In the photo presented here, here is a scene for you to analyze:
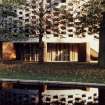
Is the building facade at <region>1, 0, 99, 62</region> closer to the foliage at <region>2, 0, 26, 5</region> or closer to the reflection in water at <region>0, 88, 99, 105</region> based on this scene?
the foliage at <region>2, 0, 26, 5</region>

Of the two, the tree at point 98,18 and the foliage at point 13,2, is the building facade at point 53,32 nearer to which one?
the foliage at point 13,2

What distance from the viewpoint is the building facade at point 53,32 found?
39656mm

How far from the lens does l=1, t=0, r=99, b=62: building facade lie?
39.7 meters

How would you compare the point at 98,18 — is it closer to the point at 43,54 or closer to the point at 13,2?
the point at 13,2

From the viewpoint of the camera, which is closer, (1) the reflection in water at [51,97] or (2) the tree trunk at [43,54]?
(1) the reflection in water at [51,97]

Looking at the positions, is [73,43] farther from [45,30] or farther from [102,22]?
[102,22]

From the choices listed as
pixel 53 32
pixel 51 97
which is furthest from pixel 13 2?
pixel 51 97

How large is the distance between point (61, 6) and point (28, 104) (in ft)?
77.0

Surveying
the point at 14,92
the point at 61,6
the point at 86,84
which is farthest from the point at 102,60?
the point at 14,92

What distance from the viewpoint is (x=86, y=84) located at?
22.5 m

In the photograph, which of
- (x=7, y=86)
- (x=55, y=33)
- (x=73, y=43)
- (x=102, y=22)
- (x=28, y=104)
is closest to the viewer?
(x=28, y=104)

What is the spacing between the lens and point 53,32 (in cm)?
4297

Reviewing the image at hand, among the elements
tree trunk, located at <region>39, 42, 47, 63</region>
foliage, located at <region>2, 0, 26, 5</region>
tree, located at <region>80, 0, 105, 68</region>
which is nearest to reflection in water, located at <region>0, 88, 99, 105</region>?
tree, located at <region>80, 0, 105, 68</region>

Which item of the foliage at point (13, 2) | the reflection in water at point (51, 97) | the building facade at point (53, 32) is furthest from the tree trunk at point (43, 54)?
the reflection in water at point (51, 97)
